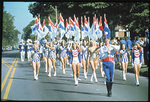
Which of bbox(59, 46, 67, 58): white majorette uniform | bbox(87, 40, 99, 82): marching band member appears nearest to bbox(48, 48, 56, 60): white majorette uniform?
bbox(59, 46, 67, 58): white majorette uniform

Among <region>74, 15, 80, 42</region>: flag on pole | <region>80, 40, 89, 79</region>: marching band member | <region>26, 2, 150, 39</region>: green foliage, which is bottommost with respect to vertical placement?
<region>80, 40, 89, 79</region>: marching band member

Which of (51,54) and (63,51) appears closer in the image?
(51,54)

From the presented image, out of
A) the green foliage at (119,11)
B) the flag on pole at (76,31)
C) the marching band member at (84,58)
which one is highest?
the green foliage at (119,11)

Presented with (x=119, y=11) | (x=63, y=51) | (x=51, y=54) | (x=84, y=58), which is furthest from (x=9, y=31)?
(x=84, y=58)

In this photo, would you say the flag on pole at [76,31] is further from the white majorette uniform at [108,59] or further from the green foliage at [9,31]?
the green foliage at [9,31]

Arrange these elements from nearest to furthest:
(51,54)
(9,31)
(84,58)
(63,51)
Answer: (84,58)
(51,54)
(63,51)
(9,31)

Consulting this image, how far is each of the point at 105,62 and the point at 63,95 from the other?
183 cm

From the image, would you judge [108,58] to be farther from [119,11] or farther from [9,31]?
[9,31]

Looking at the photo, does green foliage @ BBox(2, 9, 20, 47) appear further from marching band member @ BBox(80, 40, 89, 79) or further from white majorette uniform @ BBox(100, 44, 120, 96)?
white majorette uniform @ BBox(100, 44, 120, 96)

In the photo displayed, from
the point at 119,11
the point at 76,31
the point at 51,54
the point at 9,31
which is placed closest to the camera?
the point at 51,54

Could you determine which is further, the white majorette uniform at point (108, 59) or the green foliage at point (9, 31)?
the green foliage at point (9, 31)

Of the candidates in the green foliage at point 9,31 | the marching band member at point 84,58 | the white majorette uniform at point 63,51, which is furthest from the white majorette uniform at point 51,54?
the green foliage at point 9,31

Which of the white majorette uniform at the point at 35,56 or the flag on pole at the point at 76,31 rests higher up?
the flag on pole at the point at 76,31

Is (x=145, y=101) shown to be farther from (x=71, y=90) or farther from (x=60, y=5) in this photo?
(x=60, y=5)
